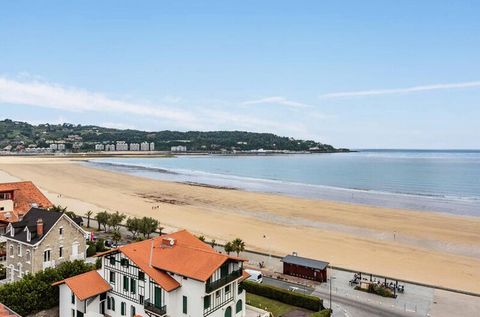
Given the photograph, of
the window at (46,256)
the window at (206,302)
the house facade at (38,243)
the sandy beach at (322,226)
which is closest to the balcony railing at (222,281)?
the window at (206,302)

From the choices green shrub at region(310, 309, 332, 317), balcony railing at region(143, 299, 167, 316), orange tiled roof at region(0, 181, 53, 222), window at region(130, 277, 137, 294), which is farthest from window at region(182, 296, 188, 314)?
orange tiled roof at region(0, 181, 53, 222)

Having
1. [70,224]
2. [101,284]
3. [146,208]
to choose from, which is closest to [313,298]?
[101,284]

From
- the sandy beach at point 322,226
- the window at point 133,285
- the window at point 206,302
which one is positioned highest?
the window at point 133,285

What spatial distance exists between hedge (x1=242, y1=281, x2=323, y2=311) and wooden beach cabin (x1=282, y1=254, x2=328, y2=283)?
544 centimetres

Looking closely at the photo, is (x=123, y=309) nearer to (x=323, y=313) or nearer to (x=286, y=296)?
(x=286, y=296)

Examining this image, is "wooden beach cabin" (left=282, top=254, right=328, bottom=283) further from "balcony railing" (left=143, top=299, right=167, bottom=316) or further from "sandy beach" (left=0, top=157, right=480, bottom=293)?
"balcony railing" (left=143, top=299, right=167, bottom=316)

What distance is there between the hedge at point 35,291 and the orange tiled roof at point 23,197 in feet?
52.5

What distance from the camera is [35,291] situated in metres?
24.8

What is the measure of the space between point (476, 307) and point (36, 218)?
34.8m

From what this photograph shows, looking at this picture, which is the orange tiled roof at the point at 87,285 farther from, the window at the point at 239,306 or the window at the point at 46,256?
the window at the point at 239,306

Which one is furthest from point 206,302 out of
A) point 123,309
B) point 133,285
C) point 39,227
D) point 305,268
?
point 39,227

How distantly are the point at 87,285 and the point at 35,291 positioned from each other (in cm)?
352

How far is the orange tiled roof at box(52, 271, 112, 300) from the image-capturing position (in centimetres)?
2384

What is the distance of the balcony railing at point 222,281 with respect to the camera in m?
22.0
